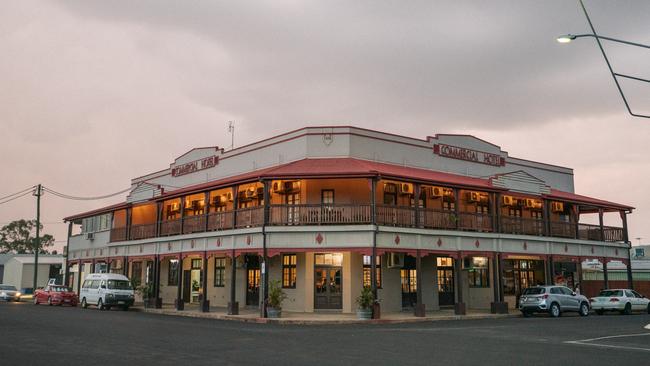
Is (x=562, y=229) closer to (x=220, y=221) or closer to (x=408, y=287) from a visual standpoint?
(x=408, y=287)

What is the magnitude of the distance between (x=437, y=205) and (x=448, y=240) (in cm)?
397

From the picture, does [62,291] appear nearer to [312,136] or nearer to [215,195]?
[215,195]

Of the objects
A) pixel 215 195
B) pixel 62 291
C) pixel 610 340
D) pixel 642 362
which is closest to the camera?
pixel 642 362

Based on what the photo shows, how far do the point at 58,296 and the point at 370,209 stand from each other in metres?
23.8

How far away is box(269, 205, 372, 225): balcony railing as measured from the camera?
27000 millimetres

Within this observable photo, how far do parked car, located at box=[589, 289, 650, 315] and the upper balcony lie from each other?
480 centimetres

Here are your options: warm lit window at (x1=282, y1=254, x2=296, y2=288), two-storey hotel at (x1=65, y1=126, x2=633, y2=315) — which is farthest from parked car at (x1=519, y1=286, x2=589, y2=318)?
warm lit window at (x1=282, y1=254, x2=296, y2=288)

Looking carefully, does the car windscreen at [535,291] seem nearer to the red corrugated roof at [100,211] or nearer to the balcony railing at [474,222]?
the balcony railing at [474,222]

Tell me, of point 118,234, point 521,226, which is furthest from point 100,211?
point 521,226

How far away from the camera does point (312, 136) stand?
1239 inches

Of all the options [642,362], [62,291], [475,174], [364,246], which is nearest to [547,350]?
[642,362]

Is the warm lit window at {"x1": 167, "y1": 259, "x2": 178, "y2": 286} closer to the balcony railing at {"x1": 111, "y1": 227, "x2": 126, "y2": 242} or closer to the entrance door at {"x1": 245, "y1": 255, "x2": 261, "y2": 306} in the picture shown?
the balcony railing at {"x1": 111, "y1": 227, "x2": 126, "y2": 242}

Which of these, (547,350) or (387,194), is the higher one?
(387,194)

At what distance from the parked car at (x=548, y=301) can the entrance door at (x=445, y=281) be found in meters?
Answer: 5.03
